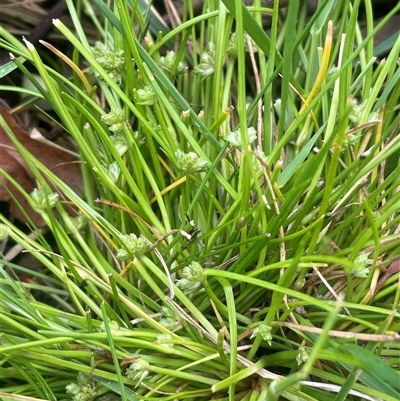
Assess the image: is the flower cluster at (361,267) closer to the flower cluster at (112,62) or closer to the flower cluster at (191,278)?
the flower cluster at (191,278)

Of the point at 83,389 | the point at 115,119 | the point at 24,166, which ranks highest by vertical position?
the point at 115,119

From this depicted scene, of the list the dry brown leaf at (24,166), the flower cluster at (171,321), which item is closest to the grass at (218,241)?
the flower cluster at (171,321)

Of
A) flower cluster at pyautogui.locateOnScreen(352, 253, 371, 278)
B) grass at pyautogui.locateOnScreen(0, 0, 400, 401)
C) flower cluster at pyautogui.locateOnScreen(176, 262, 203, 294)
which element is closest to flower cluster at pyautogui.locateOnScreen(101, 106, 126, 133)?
grass at pyautogui.locateOnScreen(0, 0, 400, 401)

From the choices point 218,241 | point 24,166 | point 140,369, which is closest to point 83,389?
point 140,369

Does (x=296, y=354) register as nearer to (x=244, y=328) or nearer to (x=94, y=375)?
(x=244, y=328)

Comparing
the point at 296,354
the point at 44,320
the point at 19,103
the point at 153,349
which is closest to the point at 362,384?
the point at 296,354

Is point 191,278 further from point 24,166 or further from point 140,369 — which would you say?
point 24,166

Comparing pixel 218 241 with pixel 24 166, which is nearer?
pixel 218 241
